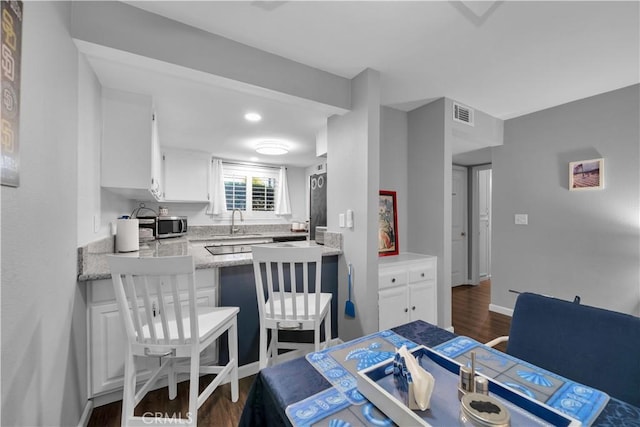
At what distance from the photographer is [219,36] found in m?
1.65

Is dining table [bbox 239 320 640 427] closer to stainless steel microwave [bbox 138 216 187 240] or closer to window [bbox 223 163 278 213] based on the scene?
stainless steel microwave [bbox 138 216 187 240]

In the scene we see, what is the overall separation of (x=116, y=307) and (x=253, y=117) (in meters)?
2.04

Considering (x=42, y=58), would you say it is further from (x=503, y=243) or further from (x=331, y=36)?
(x=503, y=243)

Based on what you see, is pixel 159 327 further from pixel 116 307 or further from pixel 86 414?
pixel 86 414

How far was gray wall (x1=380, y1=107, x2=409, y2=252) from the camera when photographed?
2.70 meters

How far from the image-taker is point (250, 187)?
4.82 meters

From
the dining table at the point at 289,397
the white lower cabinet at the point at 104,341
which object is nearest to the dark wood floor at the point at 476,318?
the dining table at the point at 289,397

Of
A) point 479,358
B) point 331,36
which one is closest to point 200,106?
point 331,36

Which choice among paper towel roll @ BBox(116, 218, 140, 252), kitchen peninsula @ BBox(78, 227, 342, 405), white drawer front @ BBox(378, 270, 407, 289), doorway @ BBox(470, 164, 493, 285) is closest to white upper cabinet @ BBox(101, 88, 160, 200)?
paper towel roll @ BBox(116, 218, 140, 252)

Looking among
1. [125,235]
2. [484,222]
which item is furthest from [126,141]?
[484,222]

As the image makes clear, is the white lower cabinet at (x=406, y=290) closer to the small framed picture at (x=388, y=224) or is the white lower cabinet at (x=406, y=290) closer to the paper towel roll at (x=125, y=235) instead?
the small framed picture at (x=388, y=224)

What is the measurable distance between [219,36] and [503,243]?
144 inches

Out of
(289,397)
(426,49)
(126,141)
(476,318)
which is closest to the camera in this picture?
(289,397)

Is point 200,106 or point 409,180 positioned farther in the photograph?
point 409,180
